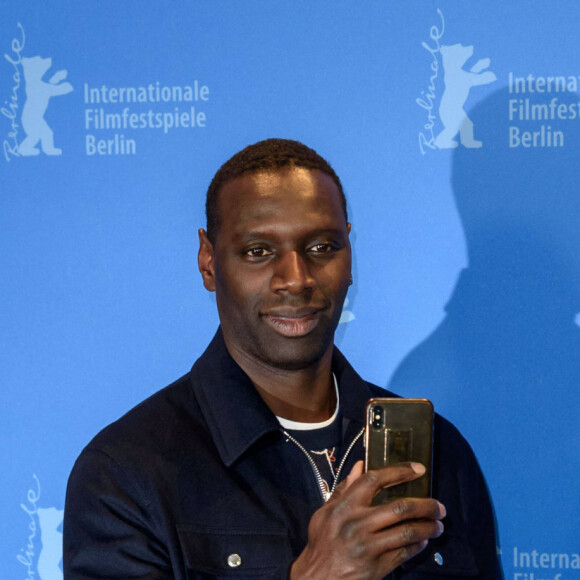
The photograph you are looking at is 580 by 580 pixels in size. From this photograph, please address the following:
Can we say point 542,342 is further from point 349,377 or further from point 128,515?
point 128,515

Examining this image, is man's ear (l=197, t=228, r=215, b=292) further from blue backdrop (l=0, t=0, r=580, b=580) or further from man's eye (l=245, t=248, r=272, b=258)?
blue backdrop (l=0, t=0, r=580, b=580)

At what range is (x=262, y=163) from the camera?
4.62 ft

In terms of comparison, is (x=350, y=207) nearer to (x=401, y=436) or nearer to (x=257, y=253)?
(x=257, y=253)

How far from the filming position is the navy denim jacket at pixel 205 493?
4.09 feet

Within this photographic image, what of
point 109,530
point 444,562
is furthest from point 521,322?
point 109,530

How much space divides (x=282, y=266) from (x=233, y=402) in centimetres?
23

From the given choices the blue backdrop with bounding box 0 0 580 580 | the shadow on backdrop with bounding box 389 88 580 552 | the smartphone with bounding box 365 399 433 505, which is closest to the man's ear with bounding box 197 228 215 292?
the blue backdrop with bounding box 0 0 580 580

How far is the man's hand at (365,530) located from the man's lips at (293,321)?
29cm

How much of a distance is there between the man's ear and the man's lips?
0.51 ft

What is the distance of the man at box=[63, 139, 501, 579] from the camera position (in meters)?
1.25

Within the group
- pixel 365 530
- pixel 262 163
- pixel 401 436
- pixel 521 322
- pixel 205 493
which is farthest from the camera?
pixel 521 322

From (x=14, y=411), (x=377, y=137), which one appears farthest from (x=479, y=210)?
(x=14, y=411)

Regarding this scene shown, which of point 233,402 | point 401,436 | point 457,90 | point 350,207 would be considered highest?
point 457,90

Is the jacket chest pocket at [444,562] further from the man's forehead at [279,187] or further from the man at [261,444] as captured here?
the man's forehead at [279,187]
